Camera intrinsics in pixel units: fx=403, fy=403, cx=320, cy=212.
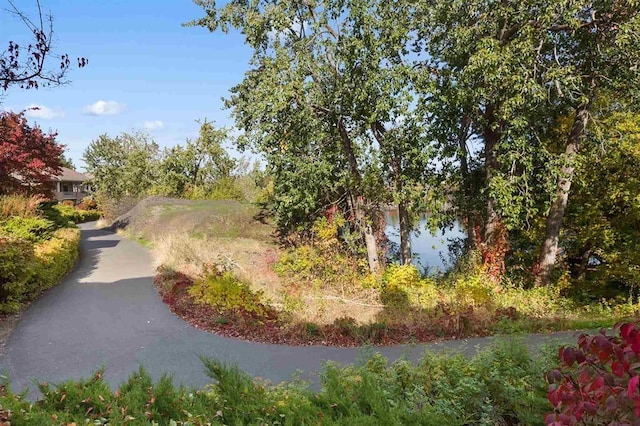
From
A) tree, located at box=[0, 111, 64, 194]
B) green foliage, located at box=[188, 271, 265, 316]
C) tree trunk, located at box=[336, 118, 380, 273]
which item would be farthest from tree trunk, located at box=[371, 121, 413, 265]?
tree, located at box=[0, 111, 64, 194]

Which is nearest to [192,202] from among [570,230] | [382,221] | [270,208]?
[270,208]

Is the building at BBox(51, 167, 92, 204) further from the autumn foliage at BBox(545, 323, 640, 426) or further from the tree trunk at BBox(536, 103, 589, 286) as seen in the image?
the autumn foliage at BBox(545, 323, 640, 426)

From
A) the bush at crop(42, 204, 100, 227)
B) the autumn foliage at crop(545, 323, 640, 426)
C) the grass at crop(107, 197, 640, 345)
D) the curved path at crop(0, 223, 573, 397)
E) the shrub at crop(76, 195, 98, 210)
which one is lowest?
the curved path at crop(0, 223, 573, 397)

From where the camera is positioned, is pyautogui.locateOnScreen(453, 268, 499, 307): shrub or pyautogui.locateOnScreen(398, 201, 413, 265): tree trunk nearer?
pyautogui.locateOnScreen(453, 268, 499, 307): shrub

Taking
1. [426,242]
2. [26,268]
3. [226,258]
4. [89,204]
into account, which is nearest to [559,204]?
[226,258]

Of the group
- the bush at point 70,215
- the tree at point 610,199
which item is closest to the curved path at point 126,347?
the tree at point 610,199

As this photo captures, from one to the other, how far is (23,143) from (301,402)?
47.1ft

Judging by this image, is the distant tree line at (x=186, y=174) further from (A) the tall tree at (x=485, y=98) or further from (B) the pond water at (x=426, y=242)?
(A) the tall tree at (x=485, y=98)

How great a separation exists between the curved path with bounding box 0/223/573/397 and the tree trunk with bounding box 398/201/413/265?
5.92 meters

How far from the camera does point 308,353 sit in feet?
20.5

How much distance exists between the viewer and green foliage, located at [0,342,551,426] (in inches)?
118

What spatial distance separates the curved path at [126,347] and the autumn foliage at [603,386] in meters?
2.89

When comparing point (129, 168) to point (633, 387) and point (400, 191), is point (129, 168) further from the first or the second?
point (633, 387)

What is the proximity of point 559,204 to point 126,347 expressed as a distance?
10419 millimetres
